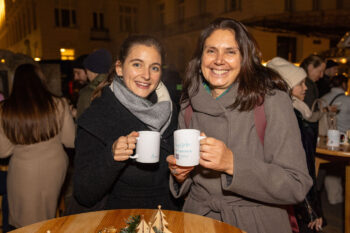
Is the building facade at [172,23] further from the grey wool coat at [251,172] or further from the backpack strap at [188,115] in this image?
the grey wool coat at [251,172]

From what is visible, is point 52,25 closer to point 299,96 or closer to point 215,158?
point 299,96

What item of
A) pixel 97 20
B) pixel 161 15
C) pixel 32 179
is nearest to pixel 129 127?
pixel 32 179

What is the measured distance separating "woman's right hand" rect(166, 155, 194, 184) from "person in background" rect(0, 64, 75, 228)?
180cm

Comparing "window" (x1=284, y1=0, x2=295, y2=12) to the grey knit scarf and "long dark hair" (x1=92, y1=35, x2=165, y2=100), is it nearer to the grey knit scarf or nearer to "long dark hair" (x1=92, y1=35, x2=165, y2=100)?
"long dark hair" (x1=92, y1=35, x2=165, y2=100)

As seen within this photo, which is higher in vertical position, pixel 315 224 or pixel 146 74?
pixel 146 74

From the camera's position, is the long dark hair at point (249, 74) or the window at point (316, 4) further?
the window at point (316, 4)

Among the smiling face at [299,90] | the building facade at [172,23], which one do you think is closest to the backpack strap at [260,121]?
the smiling face at [299,90]

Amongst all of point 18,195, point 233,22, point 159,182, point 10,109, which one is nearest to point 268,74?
point 233,22

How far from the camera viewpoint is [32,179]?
2.88m

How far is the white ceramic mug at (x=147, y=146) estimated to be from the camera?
1.55 m

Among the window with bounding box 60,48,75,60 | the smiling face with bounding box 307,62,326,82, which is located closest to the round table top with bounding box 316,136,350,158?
the smiling face with bounding box 307,62,326,82

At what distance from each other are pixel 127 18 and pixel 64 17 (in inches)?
198

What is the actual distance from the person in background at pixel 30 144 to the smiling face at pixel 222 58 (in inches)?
77.7

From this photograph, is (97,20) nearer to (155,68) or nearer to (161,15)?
(161,15)
